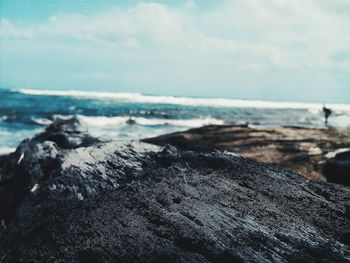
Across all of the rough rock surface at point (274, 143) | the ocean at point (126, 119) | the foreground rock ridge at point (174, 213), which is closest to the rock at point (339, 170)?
the rough rock surface at point (274, 143)

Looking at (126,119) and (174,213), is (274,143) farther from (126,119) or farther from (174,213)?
(126,119)

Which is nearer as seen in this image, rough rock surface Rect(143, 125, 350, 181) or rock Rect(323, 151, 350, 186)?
rock Rect(323, 151, 350, 186)

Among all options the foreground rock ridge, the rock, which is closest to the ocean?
Answer: the foreground rock ridge

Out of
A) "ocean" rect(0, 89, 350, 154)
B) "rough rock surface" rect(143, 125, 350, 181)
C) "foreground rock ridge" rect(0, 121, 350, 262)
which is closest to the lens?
"foreground rock ridge" rect(0, 121, 350, 262)

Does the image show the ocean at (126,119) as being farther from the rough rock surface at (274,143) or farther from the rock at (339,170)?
the rock at (339,170)

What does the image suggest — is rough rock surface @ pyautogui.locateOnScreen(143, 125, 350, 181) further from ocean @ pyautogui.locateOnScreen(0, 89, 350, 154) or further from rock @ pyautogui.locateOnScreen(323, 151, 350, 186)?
ocean @ pyautogui.locateOnScreen(0, 89, 350, 154)

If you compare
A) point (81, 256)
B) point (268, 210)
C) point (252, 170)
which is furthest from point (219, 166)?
point (81, 256)

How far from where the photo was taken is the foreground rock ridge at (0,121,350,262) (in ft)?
12.1

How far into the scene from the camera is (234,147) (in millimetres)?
16359

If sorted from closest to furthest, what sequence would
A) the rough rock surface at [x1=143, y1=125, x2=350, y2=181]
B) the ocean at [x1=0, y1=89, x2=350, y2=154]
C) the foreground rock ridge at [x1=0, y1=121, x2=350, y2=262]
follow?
the foreground rock ridge at [x1=0, y1=121, x2=350, y2=262], the rough rock surface at [x1=143, y1=125, x2=350, y2=181], the ocean at [x1=0, y1=89, x2=350, y2=154]

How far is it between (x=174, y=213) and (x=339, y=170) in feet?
20.4

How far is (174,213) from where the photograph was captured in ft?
13.7

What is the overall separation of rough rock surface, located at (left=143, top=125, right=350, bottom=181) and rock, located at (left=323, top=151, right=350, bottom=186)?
78.2 inches

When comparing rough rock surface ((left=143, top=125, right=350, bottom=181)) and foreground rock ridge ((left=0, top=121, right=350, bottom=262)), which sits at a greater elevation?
foreground rock ridge ((left=0, top=121, right=350, bottom=262))
